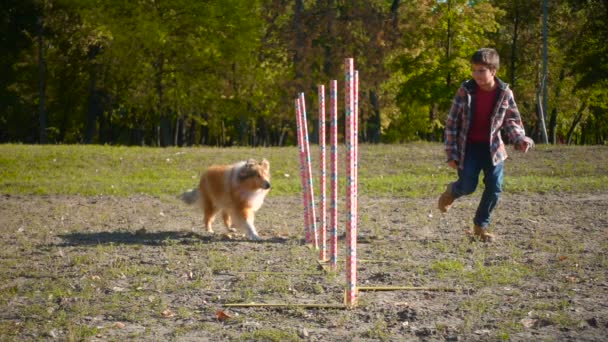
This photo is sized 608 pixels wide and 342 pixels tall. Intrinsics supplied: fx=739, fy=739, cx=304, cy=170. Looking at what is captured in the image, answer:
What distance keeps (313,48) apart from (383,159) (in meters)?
13.1

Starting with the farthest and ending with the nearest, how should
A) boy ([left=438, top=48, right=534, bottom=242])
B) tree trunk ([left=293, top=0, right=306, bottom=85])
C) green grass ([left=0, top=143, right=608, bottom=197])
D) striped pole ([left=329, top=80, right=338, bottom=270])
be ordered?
tree trunk ([left=293, top=0, right=306, bottom=85])
green grass ([left=0, top=143, right=608, bottom=197])
boy ([left=438, top=48, right=534, bottom=242])
striped pole ([left=329, top=80, right=338, bottom=270])

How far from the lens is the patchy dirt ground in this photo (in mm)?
4949

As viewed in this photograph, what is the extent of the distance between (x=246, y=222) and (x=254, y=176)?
0.61 m

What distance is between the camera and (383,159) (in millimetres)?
20609

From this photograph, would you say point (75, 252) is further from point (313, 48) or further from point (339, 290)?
point (313, 48)

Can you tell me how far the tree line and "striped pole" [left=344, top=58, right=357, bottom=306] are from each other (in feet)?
83.7

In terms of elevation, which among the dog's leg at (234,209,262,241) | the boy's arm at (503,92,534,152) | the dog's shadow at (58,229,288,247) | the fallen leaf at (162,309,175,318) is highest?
the boy's arm at (503,92,534,152)

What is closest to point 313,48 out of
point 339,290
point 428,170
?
point 428,170

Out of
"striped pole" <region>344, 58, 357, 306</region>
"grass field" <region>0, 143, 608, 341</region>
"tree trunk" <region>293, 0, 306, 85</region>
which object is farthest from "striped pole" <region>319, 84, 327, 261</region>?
"tree trunk" <region>293, 0, 306, 85</region>

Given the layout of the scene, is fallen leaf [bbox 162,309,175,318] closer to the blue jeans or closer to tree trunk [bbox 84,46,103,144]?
the blue jeans

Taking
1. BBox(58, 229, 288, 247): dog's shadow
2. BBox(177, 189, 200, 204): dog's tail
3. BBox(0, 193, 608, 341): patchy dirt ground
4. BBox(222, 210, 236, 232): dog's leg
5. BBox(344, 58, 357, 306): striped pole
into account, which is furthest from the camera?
BBox(177, 189, 200, 204): dog's tail

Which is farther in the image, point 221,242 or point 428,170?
point 428,170

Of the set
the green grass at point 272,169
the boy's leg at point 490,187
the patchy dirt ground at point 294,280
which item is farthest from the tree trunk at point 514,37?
the boy's leg at point 490,187

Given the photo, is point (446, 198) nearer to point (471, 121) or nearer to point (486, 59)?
point (471, 121)
